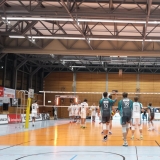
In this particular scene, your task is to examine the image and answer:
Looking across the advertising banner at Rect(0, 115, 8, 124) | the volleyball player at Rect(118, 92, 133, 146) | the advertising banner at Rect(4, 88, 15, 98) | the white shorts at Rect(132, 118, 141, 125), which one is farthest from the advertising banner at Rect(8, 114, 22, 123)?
the volleyball player at Rect(118, 92, 133, 146)

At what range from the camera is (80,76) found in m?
49.5

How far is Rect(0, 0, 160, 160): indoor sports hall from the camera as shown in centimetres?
1043

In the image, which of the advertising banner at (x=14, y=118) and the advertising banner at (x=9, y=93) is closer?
the advertising banner at (x=14, y=118)

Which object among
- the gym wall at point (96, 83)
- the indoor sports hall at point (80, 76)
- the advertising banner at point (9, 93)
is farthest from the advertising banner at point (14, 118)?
the gym wall at point (96, 83)

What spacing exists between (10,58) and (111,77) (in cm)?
1933

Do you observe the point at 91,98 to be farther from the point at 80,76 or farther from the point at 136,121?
the point at 136,121

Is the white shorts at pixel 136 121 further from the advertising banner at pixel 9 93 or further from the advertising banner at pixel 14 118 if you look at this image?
the advertising banner at pixel 9 93

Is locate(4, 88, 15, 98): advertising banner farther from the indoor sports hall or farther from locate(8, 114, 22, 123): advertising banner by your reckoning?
locate(8, 114, 22, 123): advertising banner

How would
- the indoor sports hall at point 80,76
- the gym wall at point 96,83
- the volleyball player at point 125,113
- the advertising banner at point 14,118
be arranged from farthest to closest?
the gym wall at point 96,83 < the advertising banner at point 14,118 < the volleyball player at point 125,113 < the indoor sports hall at point 80,76

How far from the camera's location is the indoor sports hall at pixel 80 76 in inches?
411

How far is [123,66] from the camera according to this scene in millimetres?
46875

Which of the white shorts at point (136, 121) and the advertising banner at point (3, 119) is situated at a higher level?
the white shorts at point (136, 121)

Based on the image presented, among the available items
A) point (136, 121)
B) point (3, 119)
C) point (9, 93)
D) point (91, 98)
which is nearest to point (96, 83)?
point (91, 98)

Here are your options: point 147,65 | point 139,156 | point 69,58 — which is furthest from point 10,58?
point 139,156
